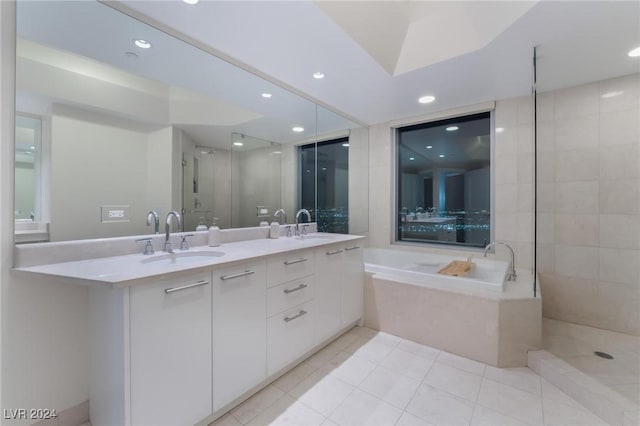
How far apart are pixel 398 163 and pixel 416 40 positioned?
67.4 inches

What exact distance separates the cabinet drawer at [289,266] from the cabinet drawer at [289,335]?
22 cm

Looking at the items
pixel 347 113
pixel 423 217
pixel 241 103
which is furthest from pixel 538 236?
pixel 241 103

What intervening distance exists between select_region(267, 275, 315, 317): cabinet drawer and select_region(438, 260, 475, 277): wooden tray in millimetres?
1528

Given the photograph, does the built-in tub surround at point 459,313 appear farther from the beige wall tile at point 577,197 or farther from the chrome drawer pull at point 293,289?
the chrome drawer pull at point 293,289

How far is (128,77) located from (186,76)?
36 centimetres

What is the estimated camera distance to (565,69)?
2211mm

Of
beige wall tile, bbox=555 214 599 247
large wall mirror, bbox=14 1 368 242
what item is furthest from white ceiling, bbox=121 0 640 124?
beige wall tile, bbox=555 214 599 247

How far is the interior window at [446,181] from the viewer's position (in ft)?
10.1

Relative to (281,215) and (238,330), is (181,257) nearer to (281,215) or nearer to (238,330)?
(238,330)

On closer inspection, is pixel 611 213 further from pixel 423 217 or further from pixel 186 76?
pixel 186 76

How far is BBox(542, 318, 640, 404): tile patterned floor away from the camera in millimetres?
1657

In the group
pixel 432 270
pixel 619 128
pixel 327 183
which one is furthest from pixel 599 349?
pixel 327 183

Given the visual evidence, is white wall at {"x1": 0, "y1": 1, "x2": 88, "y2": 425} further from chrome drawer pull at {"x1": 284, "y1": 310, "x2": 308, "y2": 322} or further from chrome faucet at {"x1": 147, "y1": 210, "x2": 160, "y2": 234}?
chrome drawer pull at {"x1": 284, "y1": 310, "x2": 308, "y2": 322}

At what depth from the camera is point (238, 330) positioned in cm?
151
